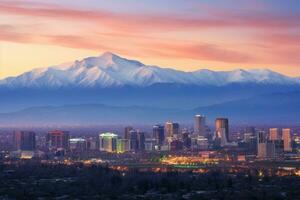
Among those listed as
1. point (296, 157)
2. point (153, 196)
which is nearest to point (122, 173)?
point (153, 196)

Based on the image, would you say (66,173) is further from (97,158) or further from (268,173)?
(97,158)

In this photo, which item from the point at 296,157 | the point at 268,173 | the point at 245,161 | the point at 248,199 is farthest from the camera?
the point at 296,157

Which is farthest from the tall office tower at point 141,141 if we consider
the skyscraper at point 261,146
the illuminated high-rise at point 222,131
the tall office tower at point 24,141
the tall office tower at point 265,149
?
the tall office tower at point 265,149

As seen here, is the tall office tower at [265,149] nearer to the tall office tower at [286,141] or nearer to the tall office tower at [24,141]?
the tall office tower at [286,141]

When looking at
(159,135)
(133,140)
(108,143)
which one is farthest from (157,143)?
(108,143)

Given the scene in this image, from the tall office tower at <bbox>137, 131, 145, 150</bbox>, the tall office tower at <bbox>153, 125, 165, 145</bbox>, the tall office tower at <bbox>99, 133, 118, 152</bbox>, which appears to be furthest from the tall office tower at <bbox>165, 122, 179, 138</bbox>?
the tall office tower at <bbox>99, 133, 118, 152</bbox>
